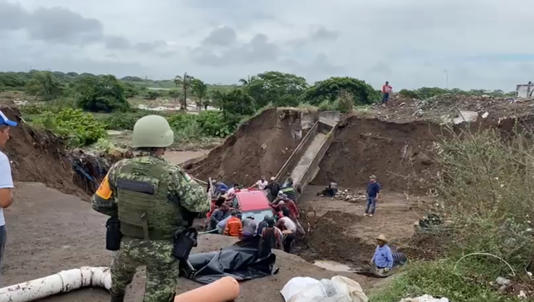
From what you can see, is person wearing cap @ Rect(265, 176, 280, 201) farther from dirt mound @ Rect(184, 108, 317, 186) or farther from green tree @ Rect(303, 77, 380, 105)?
green tree @ Rect(303, 77, 380, 105)

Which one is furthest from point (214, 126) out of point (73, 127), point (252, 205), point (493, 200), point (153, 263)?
point (153, 263)

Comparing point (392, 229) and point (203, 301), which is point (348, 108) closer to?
point (392, 229)

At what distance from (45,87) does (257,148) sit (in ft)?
147

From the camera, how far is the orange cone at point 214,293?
212 inches

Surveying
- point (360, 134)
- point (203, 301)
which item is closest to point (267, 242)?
point (203, 301)

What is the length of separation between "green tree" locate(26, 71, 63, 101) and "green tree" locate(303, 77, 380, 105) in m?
30.1

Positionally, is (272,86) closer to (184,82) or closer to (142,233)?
(184,82)

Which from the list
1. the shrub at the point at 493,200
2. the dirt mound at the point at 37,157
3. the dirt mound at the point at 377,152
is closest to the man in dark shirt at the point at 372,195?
the dirt mound at the point at 377,152

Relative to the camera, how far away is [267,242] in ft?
24.1

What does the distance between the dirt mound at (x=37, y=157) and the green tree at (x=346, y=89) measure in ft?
93.2

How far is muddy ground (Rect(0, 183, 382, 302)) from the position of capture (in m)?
6.49

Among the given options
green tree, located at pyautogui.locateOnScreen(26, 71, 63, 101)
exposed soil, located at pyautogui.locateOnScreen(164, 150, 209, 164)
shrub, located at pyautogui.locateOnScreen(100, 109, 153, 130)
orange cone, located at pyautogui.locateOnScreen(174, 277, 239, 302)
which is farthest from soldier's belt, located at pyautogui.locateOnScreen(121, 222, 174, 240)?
green tree, located at pyautogui.locateOnScreen(26, 71, 63, 101)

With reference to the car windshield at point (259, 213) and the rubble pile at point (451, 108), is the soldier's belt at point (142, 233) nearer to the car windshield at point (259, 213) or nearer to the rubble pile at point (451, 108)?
the car windshield at point (259, 213)

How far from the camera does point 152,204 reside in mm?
4027
